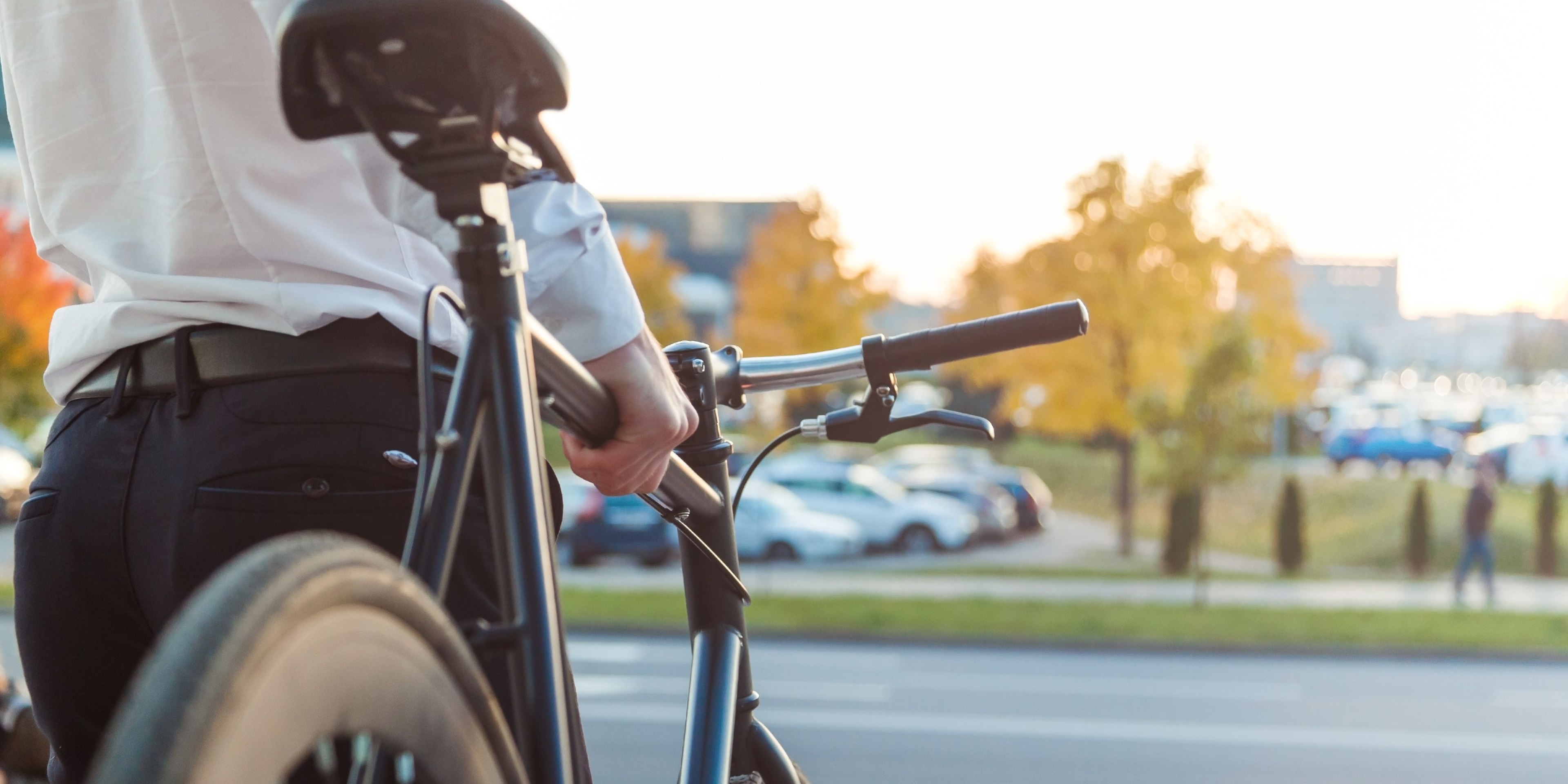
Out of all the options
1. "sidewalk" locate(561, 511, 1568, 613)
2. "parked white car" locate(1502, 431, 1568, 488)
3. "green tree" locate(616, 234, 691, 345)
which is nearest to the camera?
"sidewalk" locate(561, 511, 1568, 613)

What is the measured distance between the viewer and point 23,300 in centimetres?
1673

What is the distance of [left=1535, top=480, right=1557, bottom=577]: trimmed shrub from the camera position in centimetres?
2116

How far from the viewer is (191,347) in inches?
48.1

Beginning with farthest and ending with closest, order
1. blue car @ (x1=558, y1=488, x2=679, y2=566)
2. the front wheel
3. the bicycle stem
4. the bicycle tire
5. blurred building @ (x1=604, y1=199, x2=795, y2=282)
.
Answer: blurred building @ (x1=604, y1=199, x2=795, y2=282)
the front wheel
blue car @ (x1=558, y1=488, x2=679, y2=566)
the bicycle stem
the bicycle tire

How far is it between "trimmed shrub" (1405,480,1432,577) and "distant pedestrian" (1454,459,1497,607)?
2.75 meters

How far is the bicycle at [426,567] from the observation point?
653 mm

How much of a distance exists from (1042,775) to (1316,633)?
6.48m

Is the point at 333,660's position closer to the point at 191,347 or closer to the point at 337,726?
the point at 337,726

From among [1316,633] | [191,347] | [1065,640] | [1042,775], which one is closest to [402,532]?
[191,347]

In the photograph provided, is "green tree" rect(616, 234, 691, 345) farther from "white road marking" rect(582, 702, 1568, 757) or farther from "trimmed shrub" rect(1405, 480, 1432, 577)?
"white road marking" rect(582, 702, 1568, 757)

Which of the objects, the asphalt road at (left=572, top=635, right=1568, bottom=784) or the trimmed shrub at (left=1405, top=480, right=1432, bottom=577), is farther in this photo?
the trimmed shrub at (left=1405, top=480, right=1432, bottom=577)

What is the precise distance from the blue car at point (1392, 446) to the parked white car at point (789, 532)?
61.3 feet

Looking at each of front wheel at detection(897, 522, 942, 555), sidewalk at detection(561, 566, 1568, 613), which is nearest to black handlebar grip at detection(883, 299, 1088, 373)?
sidewalk at detection(561, 566, 1568, 613)

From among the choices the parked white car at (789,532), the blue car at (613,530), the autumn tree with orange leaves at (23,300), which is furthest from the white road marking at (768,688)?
the autumn tree with orange leaves at (23,300)
